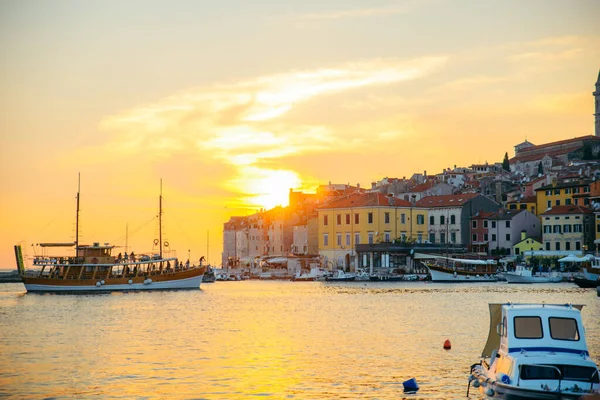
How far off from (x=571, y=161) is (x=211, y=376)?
472ft

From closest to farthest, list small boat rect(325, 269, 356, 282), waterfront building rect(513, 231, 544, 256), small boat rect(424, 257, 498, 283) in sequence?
small boat rect(424, 257, 498, 283), small boat rect(325, 269, 356, 282), waterfront building rect(513, 231, 544, 256)

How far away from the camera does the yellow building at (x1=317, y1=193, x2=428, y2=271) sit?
125750mm

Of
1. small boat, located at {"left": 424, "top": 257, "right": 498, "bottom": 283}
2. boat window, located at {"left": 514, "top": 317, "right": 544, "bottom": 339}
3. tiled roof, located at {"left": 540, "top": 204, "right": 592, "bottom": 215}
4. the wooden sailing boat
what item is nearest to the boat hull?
the wooden sailing boat

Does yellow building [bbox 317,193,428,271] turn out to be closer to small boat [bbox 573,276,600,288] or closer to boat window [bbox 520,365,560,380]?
small boat [bbox 573,276,600,288]

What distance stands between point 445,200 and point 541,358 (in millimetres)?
108113

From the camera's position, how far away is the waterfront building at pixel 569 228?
399 ft

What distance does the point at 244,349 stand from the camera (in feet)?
128

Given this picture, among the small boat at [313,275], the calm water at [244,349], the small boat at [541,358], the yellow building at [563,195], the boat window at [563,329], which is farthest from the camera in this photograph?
the yellow building at [563,195]

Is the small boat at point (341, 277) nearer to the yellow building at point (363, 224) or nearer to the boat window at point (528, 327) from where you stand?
the yellow building at point (363, 224)

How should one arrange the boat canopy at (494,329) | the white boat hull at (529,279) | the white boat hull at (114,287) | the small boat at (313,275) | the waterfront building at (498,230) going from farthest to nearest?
the small boat at (313,275)
the waterfront building at (498,230)
the white boat hull at (529,279)
the white boat hull at (114,287)
the boat canopy at (494,329)

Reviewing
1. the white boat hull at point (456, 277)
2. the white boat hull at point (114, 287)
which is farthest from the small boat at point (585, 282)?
the white boat hull at point (114, 287)

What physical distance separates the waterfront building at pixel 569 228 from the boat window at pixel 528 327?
10050 cm

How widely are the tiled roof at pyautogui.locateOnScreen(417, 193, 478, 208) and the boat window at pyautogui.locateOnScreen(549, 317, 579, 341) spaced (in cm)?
10404

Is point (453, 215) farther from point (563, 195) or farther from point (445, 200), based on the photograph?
point (563, 195)
